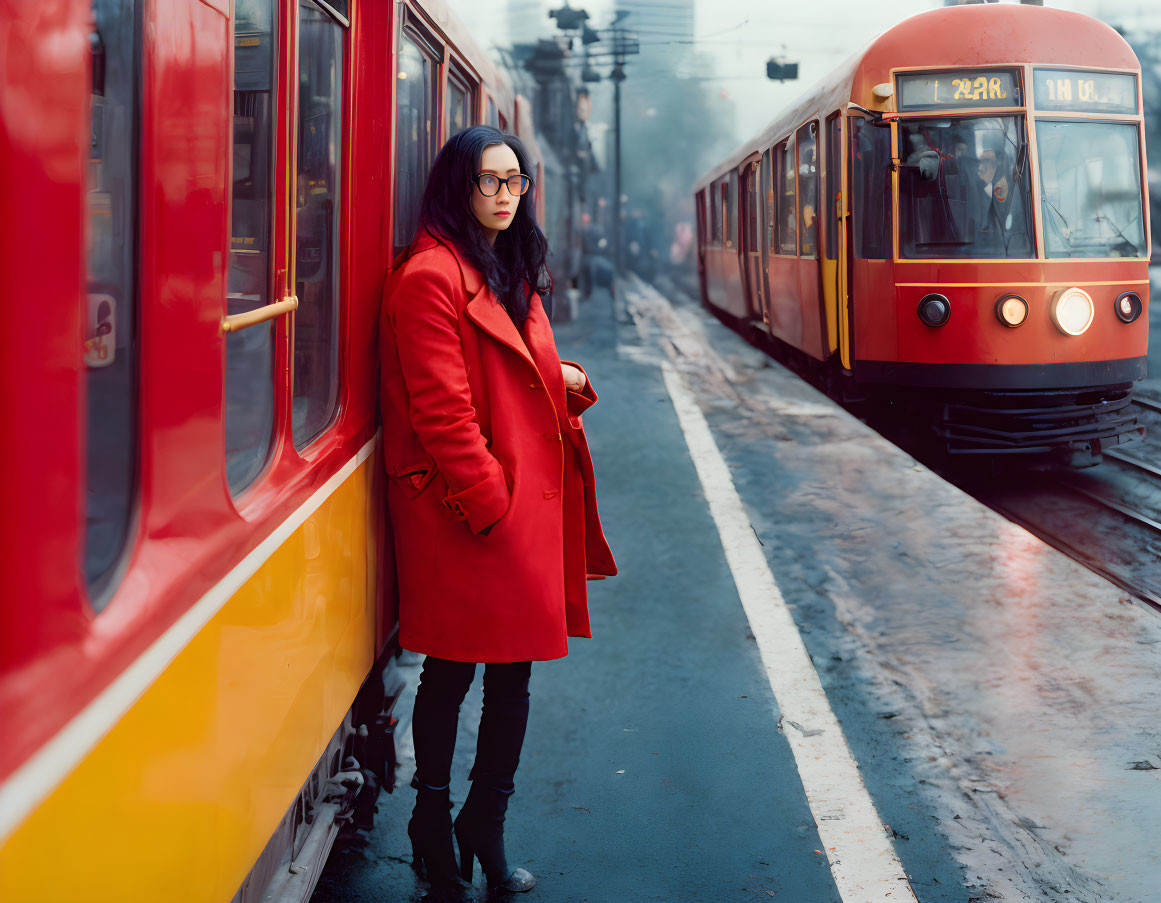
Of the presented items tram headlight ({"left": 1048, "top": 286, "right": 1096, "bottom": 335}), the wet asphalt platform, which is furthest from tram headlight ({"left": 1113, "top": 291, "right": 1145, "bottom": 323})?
the wet asphalt platform

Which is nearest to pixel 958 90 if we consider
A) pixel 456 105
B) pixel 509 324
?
pixel 456 105

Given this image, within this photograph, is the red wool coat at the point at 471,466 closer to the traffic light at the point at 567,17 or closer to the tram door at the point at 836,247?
the tram door at the point at 836,247

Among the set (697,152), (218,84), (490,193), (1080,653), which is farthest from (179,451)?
(697,152)

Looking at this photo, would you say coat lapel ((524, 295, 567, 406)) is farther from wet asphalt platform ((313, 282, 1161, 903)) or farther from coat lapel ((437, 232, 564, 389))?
wet asphalt platform ((313, 282, 1161, 903))

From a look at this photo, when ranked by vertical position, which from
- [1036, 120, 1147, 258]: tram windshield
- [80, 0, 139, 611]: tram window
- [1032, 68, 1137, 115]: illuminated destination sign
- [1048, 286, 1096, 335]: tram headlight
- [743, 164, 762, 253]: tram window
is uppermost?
[743, 164, 762, 253]: tram window

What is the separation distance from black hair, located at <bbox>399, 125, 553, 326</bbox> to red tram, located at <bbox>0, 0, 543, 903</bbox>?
0.67ft

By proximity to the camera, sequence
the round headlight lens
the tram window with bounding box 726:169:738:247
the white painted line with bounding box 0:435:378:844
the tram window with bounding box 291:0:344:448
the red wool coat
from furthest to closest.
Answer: the tram window with bounding box 726:169:738:247, the round headlight lens, the red wool coat, the tram window with bounding box 291:0:344:448, the white painted line with bounding box 0:435:378:844

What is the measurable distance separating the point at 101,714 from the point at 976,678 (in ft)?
11.7

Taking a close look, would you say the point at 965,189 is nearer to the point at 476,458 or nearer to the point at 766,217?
the point at 766,217

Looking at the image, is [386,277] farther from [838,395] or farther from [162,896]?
[838,395]

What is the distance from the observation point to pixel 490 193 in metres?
2.74

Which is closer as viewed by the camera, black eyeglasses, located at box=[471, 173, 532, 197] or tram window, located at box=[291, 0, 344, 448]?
tram window, located at box=[291, 0, 344, 448]

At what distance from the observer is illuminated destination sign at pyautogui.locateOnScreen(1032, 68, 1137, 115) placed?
7.93 meters

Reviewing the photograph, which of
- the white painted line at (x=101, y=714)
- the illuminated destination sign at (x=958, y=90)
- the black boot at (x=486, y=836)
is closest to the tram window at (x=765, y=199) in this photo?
the illuminated destination sign at (x=958, y=90)
